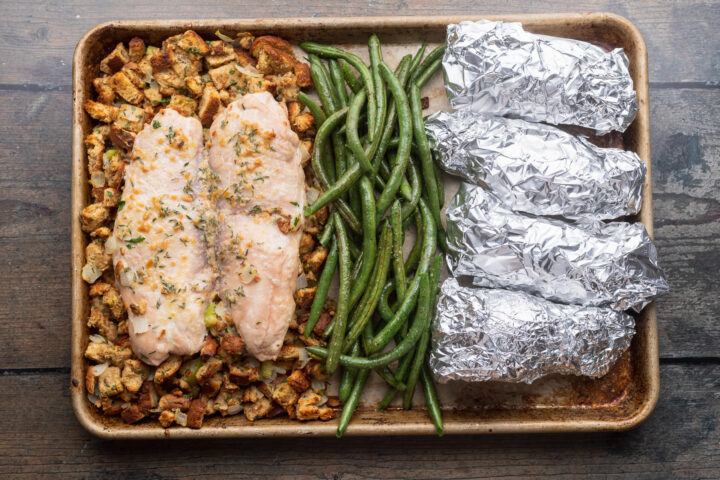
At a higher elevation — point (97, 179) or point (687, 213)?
point (97, 179)

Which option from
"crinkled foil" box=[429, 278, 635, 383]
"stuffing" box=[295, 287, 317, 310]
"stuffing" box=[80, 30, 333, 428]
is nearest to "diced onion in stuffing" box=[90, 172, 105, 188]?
"stuffing" box=[80, 30, 333, 428]

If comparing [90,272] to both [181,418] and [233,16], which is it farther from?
[233,16]

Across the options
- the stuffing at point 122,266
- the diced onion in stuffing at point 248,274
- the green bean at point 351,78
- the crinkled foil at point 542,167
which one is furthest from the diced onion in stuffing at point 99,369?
the crinkled foil at point 542,167

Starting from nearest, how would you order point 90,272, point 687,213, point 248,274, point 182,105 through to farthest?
1. point 248,274
2. point 90,272
3. point 182,105
4. point 687,213

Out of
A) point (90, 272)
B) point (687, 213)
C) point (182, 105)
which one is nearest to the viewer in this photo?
point (90, 272)

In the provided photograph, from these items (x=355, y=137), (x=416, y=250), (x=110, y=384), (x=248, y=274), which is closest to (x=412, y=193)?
(x=416, y=250)

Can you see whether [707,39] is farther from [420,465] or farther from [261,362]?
[261,362]

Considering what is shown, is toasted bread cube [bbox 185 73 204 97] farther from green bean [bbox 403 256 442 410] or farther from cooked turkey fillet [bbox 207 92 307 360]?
green bean [bbox 403 256 442 410]

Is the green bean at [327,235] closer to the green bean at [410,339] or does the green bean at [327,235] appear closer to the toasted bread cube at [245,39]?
the green bean at [410,339]
